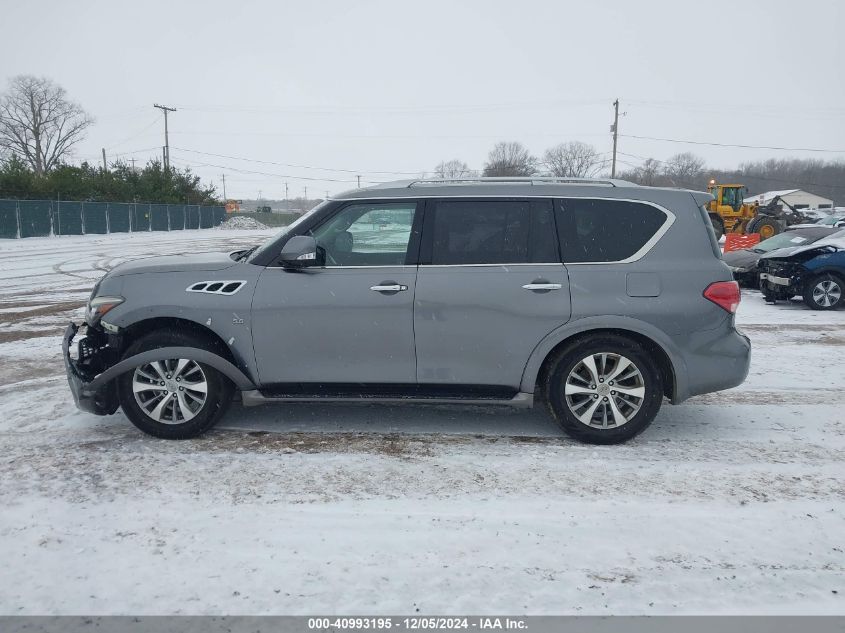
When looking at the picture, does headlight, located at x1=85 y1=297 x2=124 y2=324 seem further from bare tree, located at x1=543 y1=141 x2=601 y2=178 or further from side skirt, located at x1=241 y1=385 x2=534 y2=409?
bare tree, located at x1=543 y1=141 x2=601 y2=178

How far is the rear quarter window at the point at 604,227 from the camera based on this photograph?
464 centimetres

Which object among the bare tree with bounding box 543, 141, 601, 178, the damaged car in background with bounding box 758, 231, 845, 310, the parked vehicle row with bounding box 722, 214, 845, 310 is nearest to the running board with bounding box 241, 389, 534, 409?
Result: the parked vehicle row with bounding box 722, 214, 845, 310

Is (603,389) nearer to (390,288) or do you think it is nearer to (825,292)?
(390,288)

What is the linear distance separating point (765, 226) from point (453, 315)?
23190 mm

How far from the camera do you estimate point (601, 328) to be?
4.58 m

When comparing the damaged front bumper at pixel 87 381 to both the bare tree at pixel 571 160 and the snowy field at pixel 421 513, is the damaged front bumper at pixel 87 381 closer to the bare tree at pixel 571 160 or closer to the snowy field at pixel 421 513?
the snowy field at pixel 421 513

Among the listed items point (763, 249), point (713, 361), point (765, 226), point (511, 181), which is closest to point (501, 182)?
point (511, 181)

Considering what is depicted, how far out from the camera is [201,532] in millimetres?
3404

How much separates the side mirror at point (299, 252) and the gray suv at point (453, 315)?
0.04 feet

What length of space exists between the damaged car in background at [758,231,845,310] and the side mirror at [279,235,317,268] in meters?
10.2

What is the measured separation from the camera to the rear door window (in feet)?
15.3
